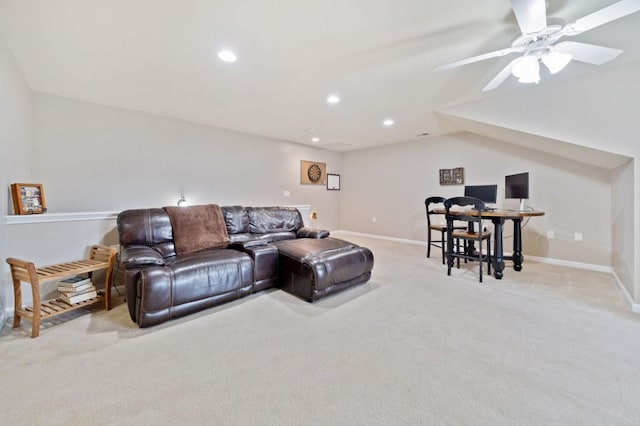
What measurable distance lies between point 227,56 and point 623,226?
453 cm

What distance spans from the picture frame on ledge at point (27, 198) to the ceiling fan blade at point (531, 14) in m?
4.20

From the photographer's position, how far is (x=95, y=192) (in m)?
3.52

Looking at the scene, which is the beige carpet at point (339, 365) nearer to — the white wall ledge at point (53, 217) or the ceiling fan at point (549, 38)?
the white wall ledge at point (53, 217)

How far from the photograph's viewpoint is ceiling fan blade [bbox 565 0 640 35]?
135cm

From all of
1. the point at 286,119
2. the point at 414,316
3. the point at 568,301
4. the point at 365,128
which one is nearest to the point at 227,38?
the point at 286,119

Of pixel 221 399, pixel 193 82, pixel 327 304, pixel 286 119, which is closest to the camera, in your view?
pixel 221 399

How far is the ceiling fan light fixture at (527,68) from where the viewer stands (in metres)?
2.00

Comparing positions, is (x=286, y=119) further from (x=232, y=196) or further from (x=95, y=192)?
(x=95, y=192)

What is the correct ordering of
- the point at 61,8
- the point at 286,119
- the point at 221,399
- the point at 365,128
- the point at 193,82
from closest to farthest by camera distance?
the point at 221,399
the point at 61,8
the point at 193,82
the point at 286,119
the point at 365,128

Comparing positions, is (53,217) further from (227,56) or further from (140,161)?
(227,56)

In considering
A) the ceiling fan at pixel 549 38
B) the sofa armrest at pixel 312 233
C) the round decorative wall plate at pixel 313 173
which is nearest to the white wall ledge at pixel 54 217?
the sofa armrest at pixel 312 233

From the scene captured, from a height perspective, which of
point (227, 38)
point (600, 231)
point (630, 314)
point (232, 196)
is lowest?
point (630, 314)

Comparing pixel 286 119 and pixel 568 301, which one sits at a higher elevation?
pixel 286 119

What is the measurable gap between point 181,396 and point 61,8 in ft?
8.63
